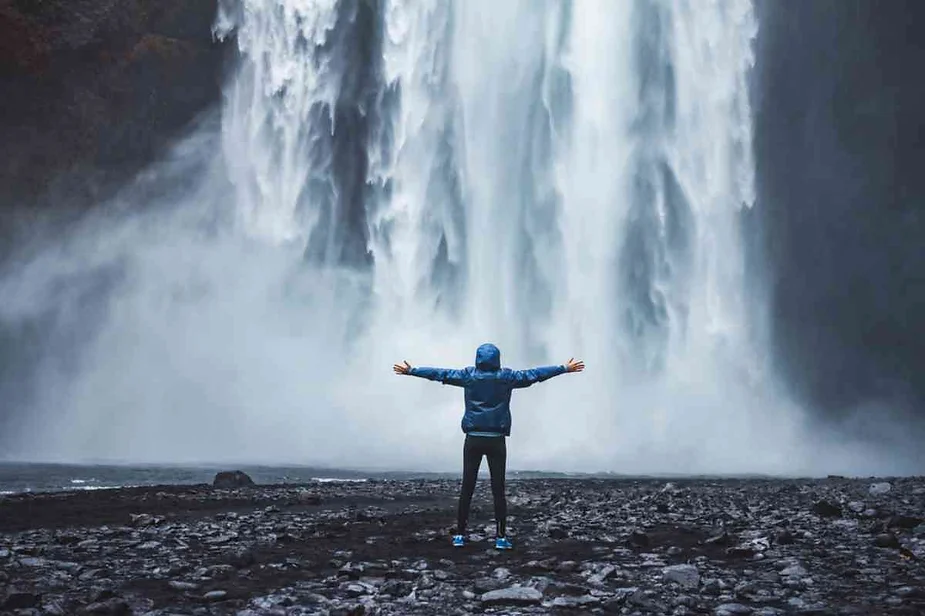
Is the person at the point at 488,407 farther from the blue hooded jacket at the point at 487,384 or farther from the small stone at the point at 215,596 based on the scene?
the small stone at the point at 215,596

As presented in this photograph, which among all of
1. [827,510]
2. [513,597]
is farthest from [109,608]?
[827,510]

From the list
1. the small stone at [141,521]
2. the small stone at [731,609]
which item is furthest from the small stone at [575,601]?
the small stone at [141,521]

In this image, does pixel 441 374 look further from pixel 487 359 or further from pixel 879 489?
pixel 879 489

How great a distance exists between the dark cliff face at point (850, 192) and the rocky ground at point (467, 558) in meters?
21.7

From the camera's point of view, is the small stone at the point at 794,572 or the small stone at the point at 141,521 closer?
the small stone at the point at 794,572

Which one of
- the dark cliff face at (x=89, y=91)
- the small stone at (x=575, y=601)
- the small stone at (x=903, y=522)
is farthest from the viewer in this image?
the dark cliff face at (x=89, y=91)

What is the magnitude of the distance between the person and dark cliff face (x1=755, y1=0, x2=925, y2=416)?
1034 inches

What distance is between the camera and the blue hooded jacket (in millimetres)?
7539

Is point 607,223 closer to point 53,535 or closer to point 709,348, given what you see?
point 709,348

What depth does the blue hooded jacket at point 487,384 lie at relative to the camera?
7539 mm

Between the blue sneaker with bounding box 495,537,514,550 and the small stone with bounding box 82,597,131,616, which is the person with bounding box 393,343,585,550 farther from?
the small stone with bounding box 82,597,131,616

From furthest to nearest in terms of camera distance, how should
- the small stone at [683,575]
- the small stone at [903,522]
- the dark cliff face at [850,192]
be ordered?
the dark cliff face at [850,192]
the small stone at [903,522]
the small stone at [683,575]

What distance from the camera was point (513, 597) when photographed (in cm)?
528

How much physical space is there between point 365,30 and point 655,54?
10.8 metres
